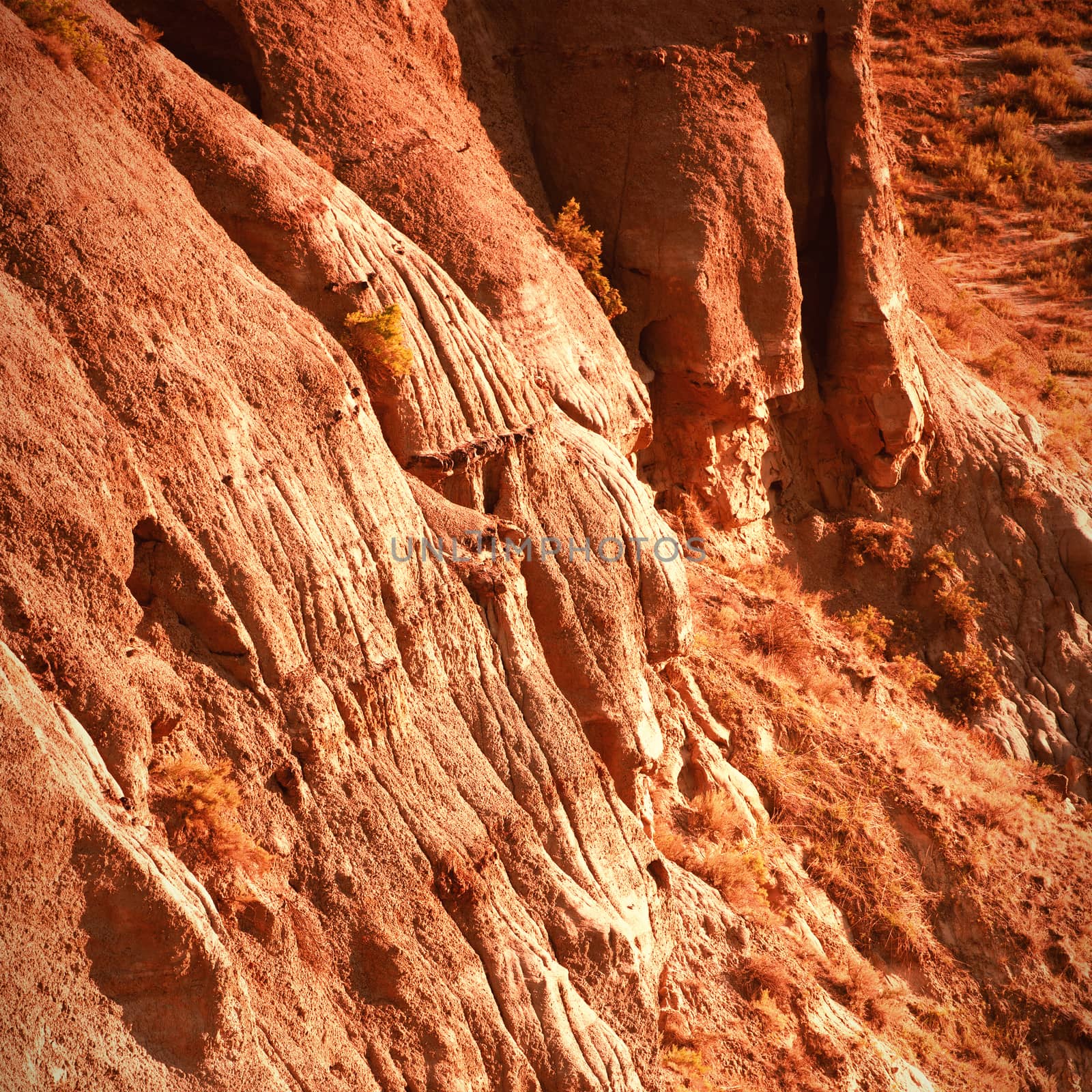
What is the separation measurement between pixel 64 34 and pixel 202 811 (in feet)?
15.0

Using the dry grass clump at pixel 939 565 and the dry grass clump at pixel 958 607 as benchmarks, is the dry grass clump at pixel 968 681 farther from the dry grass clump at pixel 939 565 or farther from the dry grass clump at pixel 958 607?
the dry grass clump at pixel 939 565

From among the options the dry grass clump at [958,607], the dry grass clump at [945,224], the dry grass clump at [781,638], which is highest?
the dry grass clump at [945,224]

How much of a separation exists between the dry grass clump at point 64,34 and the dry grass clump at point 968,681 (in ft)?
37.3

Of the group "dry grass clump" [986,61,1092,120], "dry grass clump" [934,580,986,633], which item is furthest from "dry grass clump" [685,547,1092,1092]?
"dry grass clump" [986,61,1092,120]

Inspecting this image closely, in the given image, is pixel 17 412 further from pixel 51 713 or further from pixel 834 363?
pixel 834 363

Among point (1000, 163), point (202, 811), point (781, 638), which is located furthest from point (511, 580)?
point (1000, 163)

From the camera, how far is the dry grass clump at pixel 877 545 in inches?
579

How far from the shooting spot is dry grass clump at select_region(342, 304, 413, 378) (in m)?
7.69

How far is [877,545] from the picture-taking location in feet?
48.4

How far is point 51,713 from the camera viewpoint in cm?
456

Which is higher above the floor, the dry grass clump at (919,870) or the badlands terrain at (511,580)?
the badlands terrain at (511,580)

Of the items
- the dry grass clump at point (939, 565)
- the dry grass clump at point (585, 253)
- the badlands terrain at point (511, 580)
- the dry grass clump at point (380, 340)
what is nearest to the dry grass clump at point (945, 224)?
the badlands terrain at point (511, 580)

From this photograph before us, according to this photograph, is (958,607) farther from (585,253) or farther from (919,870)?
(585,253)

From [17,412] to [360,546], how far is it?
7.35 feet
